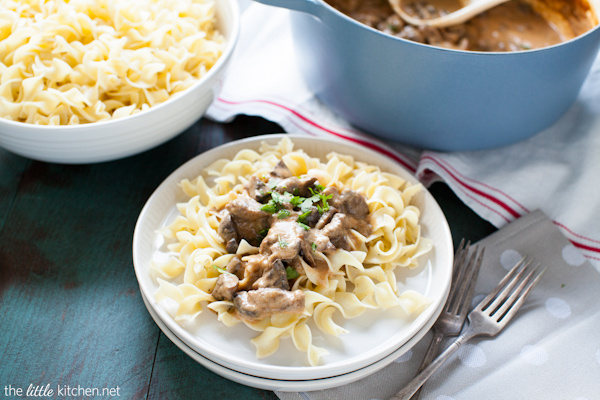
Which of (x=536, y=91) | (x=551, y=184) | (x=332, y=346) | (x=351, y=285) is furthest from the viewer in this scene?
(x=551, y=184)

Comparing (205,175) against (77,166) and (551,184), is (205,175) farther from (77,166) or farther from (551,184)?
(551,184)

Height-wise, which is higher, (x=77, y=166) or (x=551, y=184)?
(x=551, y=184)

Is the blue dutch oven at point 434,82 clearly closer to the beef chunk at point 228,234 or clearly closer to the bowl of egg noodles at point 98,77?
the bowl of egg noodles at point 98,77

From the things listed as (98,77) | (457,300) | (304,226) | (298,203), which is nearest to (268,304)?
(304,226)

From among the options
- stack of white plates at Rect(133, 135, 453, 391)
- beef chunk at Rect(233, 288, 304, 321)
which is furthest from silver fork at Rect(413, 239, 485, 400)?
beef chunk at Rect(233, 288, 304, 321)

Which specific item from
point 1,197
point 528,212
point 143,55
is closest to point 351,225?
point 528,212
